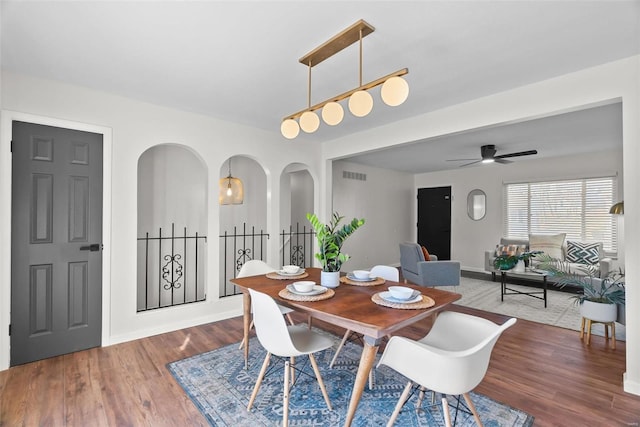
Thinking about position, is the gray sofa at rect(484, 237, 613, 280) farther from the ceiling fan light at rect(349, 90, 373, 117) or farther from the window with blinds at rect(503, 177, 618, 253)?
the ceiling fan light at rect(349, 90, 373, 117)

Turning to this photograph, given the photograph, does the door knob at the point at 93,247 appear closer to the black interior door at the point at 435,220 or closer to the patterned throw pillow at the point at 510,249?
the patterned throw pillow at the point at 510,249

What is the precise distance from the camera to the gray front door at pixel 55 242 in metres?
2.55

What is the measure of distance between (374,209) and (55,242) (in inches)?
228

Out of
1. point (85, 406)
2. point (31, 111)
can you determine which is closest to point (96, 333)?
point (85, 406)

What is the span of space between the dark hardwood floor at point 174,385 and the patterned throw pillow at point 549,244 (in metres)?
2.76

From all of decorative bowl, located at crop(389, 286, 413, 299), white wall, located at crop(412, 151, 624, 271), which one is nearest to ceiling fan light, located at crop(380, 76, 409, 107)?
decorative bowl, located at crop(389, 286, 413, 299)

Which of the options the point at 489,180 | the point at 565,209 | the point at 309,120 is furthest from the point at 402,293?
the point at 489,180

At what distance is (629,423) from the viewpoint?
6.09 feet

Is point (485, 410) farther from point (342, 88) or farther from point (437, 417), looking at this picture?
point (342, 88)

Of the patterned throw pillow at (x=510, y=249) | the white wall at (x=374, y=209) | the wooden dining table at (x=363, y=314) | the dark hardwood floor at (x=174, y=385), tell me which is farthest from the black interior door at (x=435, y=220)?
the wooden dining table at (x=363, y=314)

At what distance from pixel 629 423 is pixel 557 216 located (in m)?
5.10

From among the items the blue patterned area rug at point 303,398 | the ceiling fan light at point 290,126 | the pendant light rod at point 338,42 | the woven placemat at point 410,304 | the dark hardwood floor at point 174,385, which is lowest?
the dark hardwood floor at point 174,385

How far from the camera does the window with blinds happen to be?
541 cm

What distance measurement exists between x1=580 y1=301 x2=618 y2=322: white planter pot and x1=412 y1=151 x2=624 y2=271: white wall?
3296 millimetres
